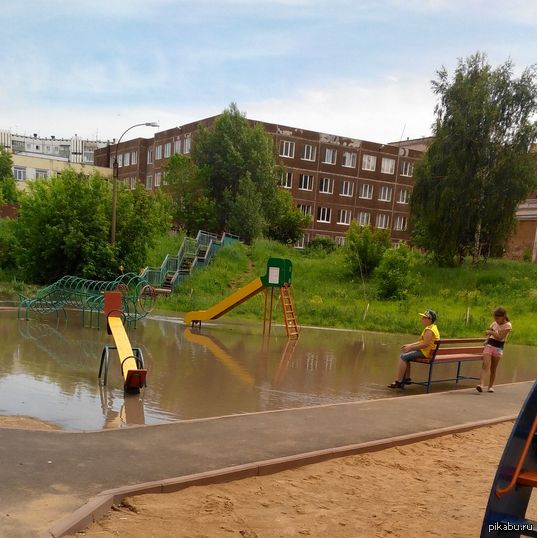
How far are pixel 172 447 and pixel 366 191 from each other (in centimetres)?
5810

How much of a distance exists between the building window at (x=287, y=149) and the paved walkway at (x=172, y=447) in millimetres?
49031

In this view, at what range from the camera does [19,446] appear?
21.0 feet

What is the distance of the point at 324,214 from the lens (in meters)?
61.1

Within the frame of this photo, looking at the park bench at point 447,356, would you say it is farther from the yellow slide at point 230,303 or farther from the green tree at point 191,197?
the green tree at point 191,197

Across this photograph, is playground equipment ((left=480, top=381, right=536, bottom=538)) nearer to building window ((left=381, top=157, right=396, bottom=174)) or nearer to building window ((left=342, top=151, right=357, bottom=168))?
building window ((left=342, top=151, right=357, bottom=168))

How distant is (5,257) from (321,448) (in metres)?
32.7

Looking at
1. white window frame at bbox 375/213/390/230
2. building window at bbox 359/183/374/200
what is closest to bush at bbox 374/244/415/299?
building window at bbox 359/183/374/200

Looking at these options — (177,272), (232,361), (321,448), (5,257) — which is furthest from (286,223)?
(321,448)

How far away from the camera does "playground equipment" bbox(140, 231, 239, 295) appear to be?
33.0 m

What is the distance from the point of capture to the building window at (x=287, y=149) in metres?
57.5

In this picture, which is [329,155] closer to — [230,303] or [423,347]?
[230,303]

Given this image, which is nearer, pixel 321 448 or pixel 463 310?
pixel 321 448

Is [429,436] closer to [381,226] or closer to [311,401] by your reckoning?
[311,401]

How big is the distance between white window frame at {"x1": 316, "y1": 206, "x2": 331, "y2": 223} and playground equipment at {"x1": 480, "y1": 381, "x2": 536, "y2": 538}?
188ft
